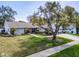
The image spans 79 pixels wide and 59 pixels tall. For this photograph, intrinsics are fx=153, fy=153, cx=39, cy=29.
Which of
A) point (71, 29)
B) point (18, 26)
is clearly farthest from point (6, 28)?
point (71, 29)

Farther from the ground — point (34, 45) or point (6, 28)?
point (6, 28)

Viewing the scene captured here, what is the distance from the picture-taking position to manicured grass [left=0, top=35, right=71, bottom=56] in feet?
7.67

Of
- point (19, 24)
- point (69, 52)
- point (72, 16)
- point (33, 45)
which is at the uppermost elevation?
point (72, 16)

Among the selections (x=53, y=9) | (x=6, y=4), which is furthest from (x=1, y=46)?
(x=53, y=9)

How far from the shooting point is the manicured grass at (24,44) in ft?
7.67

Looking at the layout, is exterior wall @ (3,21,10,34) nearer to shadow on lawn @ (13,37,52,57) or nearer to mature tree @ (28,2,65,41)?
shadow on lawn @ (13,37,52,57)

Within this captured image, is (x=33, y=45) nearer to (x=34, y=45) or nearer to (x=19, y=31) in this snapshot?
(x=34, y=45)

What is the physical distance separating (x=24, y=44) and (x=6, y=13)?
558mm

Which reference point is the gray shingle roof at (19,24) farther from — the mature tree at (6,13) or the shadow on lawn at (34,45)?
the shadow on lawn at (34,45)

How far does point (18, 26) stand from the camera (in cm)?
238

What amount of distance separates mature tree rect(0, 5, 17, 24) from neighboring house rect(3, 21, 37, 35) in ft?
0.24

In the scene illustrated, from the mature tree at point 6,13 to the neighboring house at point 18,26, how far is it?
74 mm

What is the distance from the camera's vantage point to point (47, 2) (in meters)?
2.37

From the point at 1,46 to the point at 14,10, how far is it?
1.95 feet
